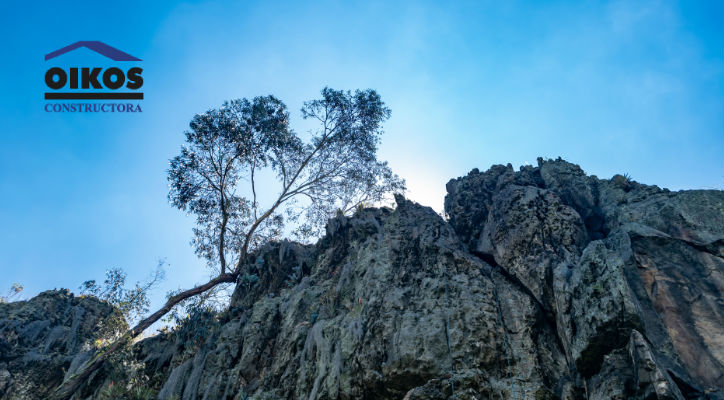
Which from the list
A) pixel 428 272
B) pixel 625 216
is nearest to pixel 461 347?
pixel 428 272

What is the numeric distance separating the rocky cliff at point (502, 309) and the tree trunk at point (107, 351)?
74 cm

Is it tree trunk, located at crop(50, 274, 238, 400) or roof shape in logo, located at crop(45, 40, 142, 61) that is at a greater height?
roof shape in logo, located at crop(45, 40, 142, 61)

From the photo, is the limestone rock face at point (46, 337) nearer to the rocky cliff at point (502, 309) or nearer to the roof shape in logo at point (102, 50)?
the rocky cliff at point (502, 309)

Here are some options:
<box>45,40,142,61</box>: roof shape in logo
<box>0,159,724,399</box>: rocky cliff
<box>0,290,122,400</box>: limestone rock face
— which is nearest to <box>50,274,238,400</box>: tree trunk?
<box>0,159,724,399</box>: rocky cliff

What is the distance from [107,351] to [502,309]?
1650 cm

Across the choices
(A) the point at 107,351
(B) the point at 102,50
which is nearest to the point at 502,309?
(A) the point at 107,351

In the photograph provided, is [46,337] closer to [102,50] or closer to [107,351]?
[107,351]

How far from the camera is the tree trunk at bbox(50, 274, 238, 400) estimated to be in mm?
14258

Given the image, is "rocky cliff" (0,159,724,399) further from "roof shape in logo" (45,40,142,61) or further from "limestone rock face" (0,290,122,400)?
"roof shape in logo" (45,40,142,61)

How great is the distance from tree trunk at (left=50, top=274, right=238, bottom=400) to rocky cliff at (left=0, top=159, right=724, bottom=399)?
0.74 meters

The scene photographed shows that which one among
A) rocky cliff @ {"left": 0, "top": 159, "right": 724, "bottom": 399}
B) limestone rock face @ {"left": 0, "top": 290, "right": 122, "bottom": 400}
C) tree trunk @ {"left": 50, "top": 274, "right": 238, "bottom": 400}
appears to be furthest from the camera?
limestone rock face @ {"left": 0, "top": 290, "right": 122, "bottom": 400}

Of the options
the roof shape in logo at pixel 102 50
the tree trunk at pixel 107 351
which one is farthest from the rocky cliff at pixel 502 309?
the roof shape in logo at pixel 102 50

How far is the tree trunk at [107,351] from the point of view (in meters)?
14.3

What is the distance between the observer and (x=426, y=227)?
38.4 ft
